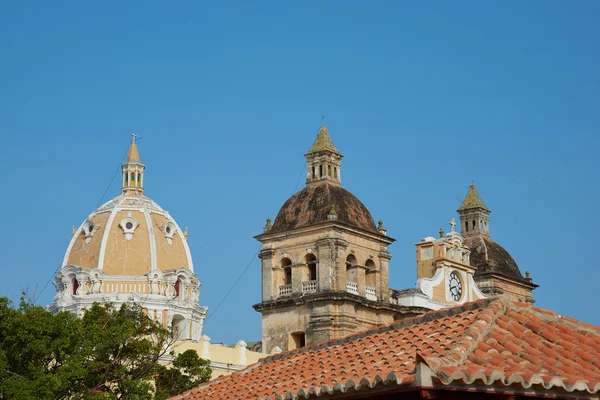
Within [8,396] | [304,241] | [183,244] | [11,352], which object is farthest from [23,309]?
[183,244]

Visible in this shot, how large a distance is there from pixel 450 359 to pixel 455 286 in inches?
1259

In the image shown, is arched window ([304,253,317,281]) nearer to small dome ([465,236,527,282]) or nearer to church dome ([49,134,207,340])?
small dome ([465,236,527,282])

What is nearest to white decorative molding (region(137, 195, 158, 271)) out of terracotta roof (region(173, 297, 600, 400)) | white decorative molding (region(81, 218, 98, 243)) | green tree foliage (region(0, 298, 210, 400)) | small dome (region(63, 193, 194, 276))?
small dome (region(63, 193, 194, 276))

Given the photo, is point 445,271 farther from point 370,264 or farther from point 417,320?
point 417,320

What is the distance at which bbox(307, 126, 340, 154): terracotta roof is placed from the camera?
38156 mm

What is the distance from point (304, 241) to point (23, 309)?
14260 millimetres

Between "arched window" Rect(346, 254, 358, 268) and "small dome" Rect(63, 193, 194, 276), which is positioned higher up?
"small dome" Rect(63, 193, 194, 276)

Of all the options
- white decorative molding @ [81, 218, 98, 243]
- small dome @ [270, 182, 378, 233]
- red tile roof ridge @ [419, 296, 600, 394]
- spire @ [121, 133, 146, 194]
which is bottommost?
red tile roof ridge @ [419, 296, 600, 394]

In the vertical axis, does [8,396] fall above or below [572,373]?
above

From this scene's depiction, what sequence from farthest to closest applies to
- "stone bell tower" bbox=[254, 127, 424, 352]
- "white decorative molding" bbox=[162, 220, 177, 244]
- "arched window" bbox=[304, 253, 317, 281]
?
"white decorative molding" bbox=[162, 220, 177, 244] < "arched window" bbox=[304, 253, 317, 281] < "stone bell tower" bbox=[254, 127, 424, 352]

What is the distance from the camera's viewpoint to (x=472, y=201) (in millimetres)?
49062

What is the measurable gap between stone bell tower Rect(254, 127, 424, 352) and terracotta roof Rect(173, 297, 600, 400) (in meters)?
21.9

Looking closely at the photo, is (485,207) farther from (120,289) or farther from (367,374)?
(367,374)

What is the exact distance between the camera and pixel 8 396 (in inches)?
832
